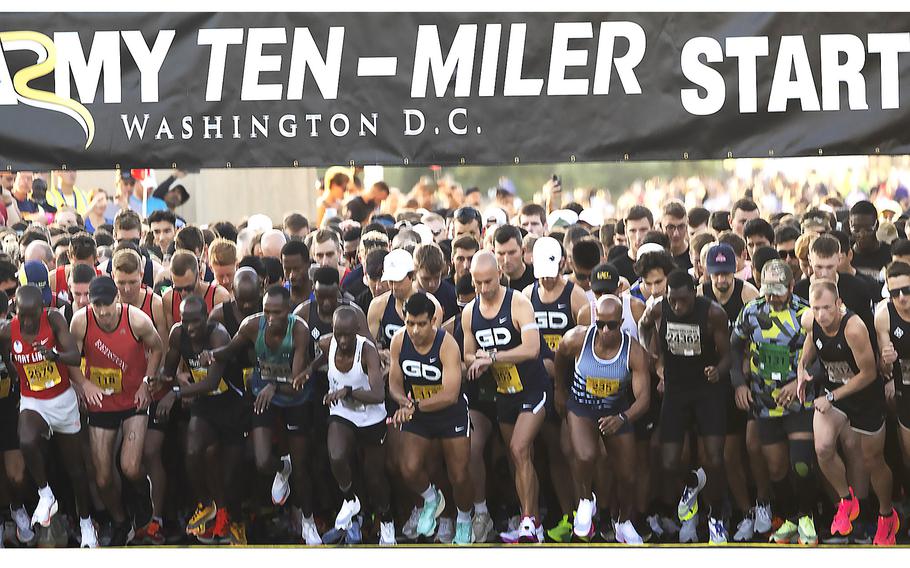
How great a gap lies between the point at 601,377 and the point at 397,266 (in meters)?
1.62

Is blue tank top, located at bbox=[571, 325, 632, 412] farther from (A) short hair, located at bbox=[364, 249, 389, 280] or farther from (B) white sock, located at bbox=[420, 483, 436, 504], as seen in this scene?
(A) short hair, located at bbox=[364, 249, 389, 280]

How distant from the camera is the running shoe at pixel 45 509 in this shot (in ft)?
33.2

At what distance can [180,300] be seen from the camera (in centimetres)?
1068

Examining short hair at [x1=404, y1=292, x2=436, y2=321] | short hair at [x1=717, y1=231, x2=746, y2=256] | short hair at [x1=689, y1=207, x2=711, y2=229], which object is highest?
short hair at [x1=689, y1=207, x2=711, y2=229]

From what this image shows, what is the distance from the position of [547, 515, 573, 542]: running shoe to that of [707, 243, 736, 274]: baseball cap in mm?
2029

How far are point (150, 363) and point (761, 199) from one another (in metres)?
15.3

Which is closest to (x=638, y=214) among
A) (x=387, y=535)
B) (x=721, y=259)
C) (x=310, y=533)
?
(x=721, y=259)

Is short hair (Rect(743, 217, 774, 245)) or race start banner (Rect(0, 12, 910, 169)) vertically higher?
race start banner (Rect(0, 12, 910, 169))

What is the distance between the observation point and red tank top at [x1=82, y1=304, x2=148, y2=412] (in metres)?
10.2

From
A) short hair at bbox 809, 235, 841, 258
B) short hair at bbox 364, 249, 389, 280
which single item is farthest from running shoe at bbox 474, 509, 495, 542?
short hair at bbox 809, 235, 841, 258

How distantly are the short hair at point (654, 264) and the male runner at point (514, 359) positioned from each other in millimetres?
885

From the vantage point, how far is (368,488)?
10219mm

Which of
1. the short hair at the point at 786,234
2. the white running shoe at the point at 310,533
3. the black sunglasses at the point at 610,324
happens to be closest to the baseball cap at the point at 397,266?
the black sunglasses at the point at 610,324

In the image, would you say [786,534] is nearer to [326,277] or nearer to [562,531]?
[562,531]
